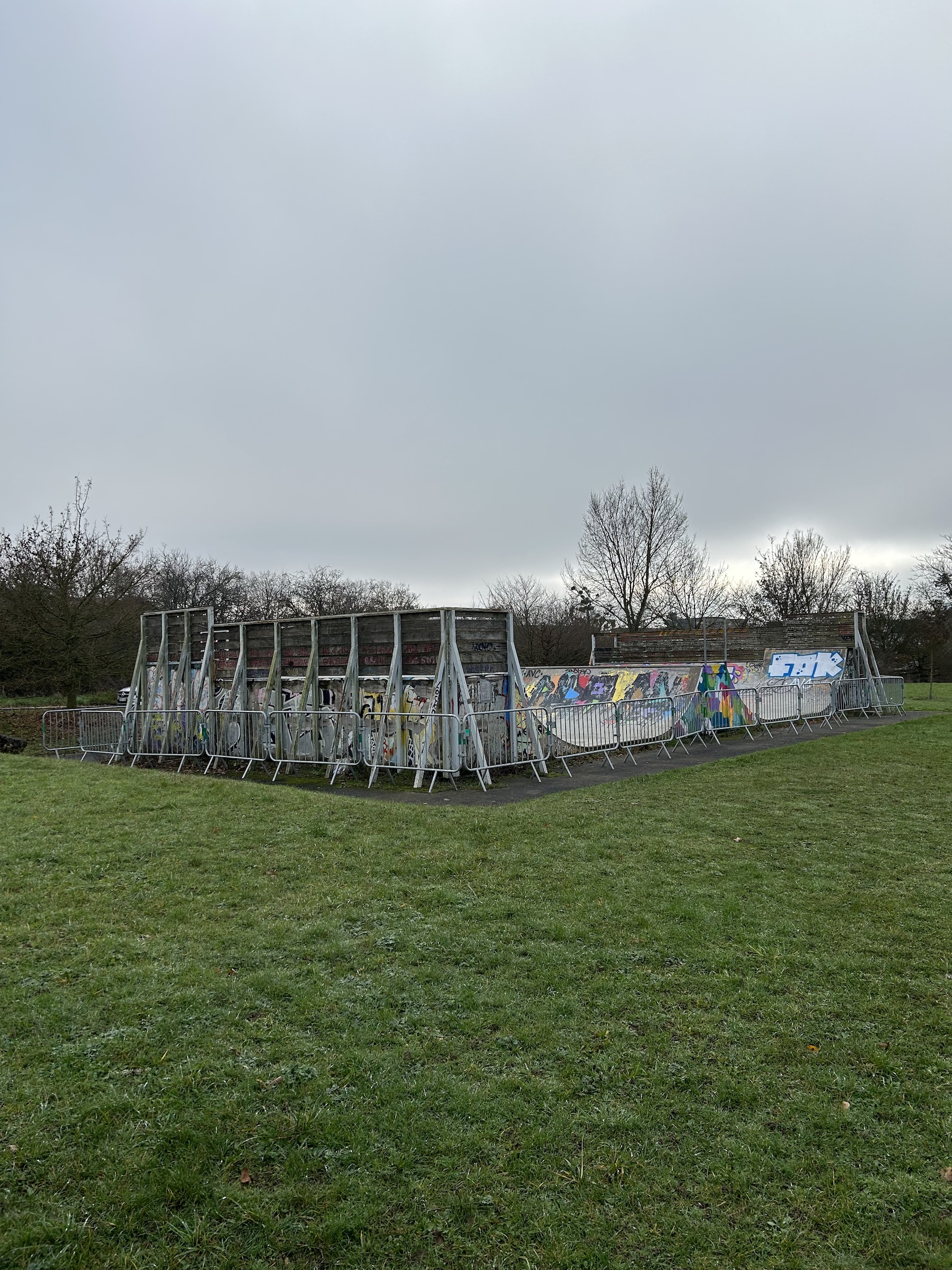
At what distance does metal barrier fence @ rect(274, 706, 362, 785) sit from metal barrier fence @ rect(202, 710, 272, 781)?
0.67 ft

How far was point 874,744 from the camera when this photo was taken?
54.7 ft

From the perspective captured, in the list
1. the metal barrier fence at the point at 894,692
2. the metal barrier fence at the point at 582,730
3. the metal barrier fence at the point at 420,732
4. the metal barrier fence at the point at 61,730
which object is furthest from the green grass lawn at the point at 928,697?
the metal barrier fence at the point at 61,730

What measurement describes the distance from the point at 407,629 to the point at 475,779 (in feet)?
8.71

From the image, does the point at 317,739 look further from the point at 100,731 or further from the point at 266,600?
the point at 266,600

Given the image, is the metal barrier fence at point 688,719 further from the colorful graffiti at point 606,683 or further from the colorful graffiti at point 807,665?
the colorful graffiti at point 807,665

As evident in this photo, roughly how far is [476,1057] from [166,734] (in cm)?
1404

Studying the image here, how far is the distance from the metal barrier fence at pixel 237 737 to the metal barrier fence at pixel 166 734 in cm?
27

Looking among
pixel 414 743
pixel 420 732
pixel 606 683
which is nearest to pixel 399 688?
pixel 420 732

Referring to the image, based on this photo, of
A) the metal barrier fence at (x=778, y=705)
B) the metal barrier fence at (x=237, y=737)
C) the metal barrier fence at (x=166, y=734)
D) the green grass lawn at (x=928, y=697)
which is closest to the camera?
the metal barrier fence at (x=237, y=737)

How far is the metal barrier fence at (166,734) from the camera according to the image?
15.6 m

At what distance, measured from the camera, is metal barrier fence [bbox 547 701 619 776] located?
1398 centimetres

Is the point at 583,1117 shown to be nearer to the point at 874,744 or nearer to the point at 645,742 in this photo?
the point at 645,742

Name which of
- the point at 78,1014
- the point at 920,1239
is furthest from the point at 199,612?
the point at 920,1239

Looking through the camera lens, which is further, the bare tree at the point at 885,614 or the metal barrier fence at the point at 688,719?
the bare tree at the point at 885,614
